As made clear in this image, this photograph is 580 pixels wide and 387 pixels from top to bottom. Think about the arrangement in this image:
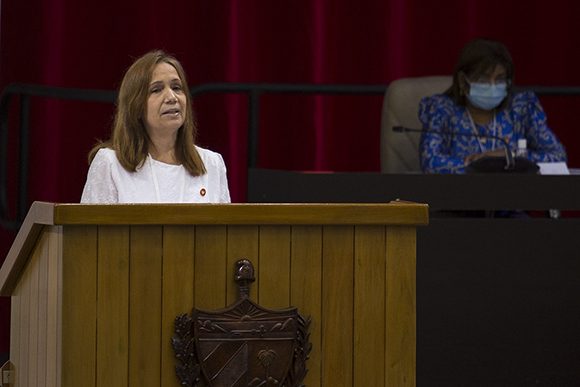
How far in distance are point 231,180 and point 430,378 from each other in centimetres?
212

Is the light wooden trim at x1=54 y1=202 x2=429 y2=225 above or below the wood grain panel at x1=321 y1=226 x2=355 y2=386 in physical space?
above

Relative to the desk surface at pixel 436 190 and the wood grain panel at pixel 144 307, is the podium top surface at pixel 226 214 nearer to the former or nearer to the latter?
the wood grain panel at pixel 144 307

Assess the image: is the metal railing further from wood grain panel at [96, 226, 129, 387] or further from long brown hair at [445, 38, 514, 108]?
wood grain panel at [96, 226, 129, 387]

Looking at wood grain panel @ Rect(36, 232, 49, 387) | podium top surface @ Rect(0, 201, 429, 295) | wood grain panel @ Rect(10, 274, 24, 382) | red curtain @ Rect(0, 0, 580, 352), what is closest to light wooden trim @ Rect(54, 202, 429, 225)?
podium top surface @ Rect(0, 201, 429, 295)

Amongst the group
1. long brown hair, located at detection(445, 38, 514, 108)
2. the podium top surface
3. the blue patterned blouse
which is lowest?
the podium top surface

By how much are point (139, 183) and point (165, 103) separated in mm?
207

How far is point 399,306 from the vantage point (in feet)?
8.61

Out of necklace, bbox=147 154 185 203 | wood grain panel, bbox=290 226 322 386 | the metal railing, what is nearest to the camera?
wood grain panel, bbox=290 226 322 386

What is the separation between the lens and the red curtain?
228 inches

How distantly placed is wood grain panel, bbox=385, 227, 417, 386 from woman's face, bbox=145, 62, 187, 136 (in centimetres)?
81

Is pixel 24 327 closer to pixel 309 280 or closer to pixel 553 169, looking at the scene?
pixel 309 280

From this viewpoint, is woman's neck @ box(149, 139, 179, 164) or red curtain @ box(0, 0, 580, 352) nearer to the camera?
woman's neck @ box(149, 139, 179, 164)

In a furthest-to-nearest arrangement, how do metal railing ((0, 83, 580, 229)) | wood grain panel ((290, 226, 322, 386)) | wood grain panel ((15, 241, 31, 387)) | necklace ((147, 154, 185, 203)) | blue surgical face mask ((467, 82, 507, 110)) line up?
blue surgical face mask ((467, 82, 507, 110)) → metal railing ((0, 83, 580, 229)) → necklace ((147, 154, 185, 203)) → wood grain panel ((15, 241, 31, 387)) → wood grain panel ((290, 226, 322, 386))

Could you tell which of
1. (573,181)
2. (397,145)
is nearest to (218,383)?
(573,181)
